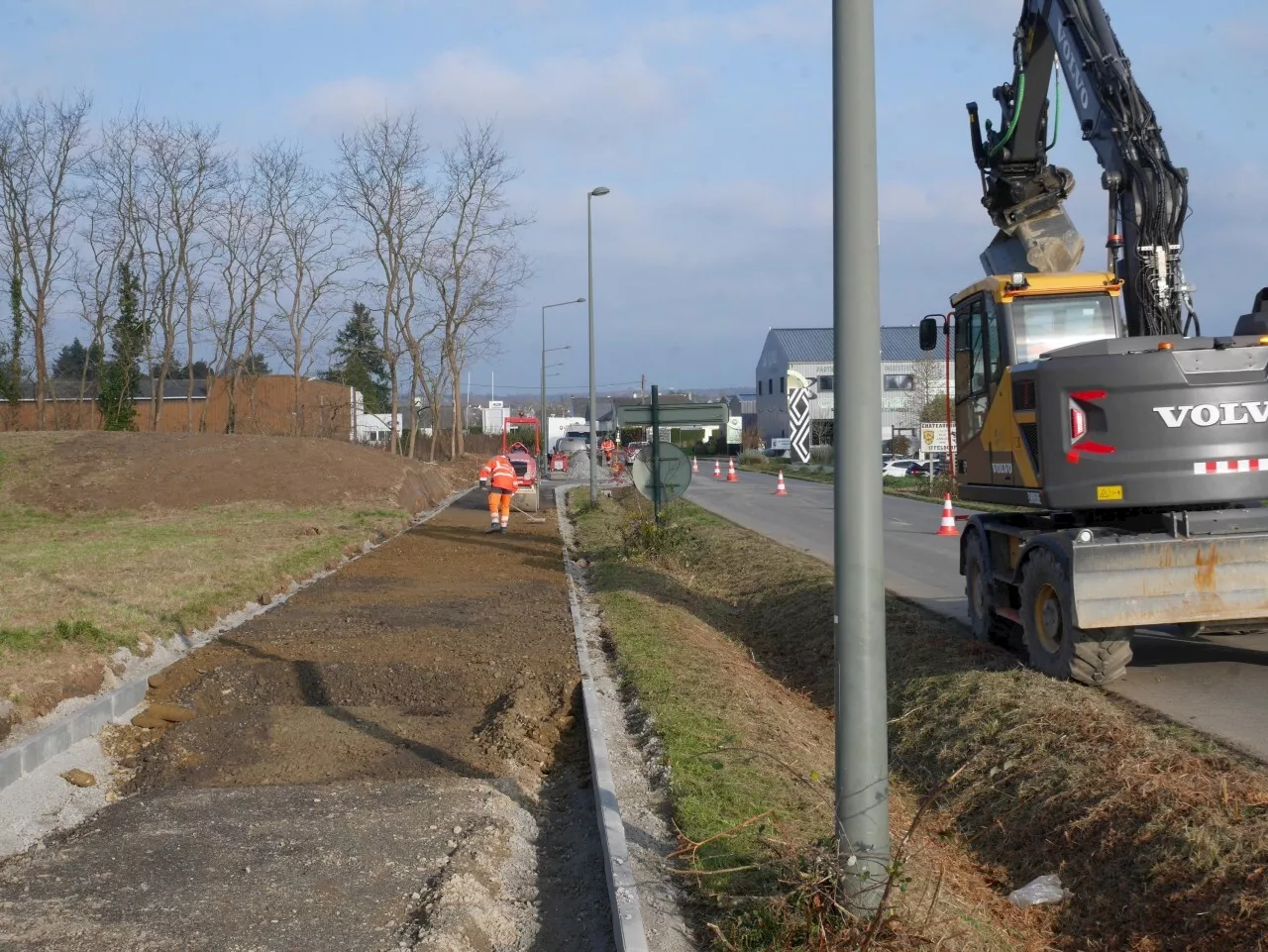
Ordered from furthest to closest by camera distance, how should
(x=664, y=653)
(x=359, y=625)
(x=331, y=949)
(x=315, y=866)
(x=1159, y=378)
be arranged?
(x=359, y=625) < (x=664, y=653) < (x=1159, y=378) < (x=315, y=866) < (x=331, y=949)

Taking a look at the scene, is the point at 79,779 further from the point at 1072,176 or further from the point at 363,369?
the point at 363,369

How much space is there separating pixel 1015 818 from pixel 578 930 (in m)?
2.83

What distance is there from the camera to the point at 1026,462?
9.58m

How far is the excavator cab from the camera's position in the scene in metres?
9.72

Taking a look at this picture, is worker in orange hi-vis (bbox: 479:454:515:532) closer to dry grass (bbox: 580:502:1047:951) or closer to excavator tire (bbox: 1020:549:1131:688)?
dry grass (bbox: 580:502:1047:951)

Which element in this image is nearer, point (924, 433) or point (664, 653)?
point (664, 653)

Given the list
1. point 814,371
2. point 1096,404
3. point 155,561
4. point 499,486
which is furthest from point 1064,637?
point 814,371

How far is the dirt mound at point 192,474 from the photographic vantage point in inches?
1172

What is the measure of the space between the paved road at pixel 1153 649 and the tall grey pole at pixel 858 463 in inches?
149

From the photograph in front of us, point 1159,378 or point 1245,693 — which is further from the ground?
Result: point 1159,378

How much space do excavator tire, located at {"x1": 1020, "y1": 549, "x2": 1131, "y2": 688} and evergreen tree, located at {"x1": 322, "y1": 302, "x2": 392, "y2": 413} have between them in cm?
5229

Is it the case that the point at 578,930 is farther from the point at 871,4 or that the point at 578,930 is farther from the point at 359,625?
the point at 359,625

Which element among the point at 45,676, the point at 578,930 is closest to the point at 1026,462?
the point at 578,930

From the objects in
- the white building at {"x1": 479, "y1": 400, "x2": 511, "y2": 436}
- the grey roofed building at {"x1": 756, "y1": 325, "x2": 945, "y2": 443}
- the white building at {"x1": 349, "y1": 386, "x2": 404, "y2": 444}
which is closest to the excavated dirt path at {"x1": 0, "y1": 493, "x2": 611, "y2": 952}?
the white building at {"x1": 349, "y1": 386, "x2": 404, "y2": 444}
